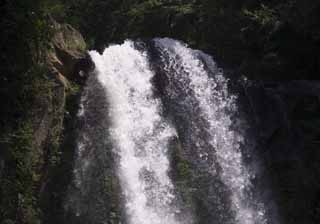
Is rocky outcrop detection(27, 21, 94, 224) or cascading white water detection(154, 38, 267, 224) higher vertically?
rocky outcrop detection(27, 21, 94, 224)

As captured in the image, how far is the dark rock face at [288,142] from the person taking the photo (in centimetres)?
1057

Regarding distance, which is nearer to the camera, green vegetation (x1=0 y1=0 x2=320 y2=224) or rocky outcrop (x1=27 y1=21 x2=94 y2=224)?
green vegetation (x1=0 y1=0 x2=320 y2=224)

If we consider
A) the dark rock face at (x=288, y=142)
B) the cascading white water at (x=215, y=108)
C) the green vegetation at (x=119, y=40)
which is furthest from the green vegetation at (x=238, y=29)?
the cascading white water at (x=215, y=108)

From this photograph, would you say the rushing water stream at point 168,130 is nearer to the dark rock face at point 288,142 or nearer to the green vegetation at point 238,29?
the dark rock face at point 288,142

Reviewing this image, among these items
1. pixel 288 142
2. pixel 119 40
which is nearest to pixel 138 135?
pixel 288 142

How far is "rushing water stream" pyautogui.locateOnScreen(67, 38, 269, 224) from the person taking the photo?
30.9ft

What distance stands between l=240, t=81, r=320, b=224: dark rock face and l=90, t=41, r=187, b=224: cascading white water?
2186mm

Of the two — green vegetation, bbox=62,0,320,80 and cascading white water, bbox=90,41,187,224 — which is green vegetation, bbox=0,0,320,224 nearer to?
green vegetation, bbox=62,0,320,80

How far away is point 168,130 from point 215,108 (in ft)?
5.00

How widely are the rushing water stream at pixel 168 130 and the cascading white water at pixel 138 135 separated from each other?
0.06ft

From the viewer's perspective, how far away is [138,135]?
33.4ft

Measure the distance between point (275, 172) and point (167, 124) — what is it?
8.30ft

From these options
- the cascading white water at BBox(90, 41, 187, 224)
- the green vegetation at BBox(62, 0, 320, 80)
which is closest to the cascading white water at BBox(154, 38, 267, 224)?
the cascading white water at BBox(90, 41, 187, 224)

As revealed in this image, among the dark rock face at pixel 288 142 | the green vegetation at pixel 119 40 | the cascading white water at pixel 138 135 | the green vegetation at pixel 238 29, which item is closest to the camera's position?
the green vegetation at pixel 119 40
